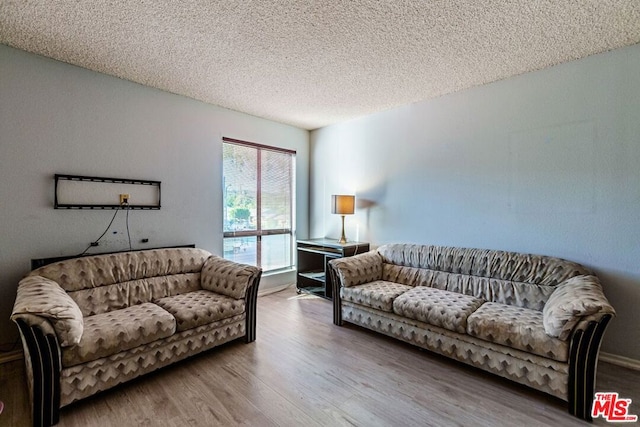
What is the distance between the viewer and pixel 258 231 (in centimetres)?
430

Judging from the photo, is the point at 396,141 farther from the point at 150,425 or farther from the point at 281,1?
the point at 150,425

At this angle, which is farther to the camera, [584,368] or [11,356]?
[11,356]

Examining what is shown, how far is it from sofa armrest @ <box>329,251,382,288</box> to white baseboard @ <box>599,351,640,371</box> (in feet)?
6.55

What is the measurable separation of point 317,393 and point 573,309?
5.67 feet

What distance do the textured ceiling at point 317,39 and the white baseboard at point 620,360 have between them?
2523 mm

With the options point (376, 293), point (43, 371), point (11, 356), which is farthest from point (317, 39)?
point (11, 356)

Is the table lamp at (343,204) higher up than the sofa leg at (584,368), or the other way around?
the table lamp at (343,204)

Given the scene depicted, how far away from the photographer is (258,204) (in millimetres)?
4285

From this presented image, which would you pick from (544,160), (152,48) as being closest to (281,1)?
(152,48)

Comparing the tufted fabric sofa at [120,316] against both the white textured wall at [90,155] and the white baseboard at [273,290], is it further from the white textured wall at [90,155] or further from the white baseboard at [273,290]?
the white baseboard at [273,290]

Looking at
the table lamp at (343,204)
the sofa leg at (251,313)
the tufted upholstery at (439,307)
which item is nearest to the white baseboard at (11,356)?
the sofa leg at (251,313)

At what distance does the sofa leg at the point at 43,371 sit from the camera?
5.47ft

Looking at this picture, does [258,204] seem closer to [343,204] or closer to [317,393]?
[343,204]

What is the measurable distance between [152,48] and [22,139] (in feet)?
4.37
